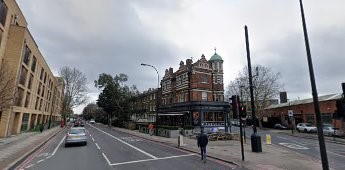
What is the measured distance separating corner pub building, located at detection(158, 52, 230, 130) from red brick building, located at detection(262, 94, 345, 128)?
49.7 feet

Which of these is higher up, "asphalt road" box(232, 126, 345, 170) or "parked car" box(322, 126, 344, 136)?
"parked car" box(322, 126, 344, 136)

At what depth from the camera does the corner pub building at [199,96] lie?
39.0 metres

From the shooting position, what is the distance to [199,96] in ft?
137

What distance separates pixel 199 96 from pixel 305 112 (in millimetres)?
20458

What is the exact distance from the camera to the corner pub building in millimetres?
39000

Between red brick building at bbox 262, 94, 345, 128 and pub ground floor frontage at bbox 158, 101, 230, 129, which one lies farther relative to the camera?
pub ground floor frontage at bbox 158, 101, 230, 129

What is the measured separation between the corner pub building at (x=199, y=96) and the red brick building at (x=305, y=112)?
49.7 ft

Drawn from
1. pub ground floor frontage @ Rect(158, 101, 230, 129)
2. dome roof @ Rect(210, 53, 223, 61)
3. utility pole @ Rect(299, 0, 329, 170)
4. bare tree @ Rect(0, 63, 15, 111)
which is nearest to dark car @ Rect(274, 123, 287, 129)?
pub ground floor frontage @ Rect(158, 101, 230, 129)

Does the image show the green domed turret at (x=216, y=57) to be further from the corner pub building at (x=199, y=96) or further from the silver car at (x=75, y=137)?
the silver car at (x=75, y=137)

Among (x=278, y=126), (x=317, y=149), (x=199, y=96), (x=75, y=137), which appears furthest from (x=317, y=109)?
(x=278, y=126)

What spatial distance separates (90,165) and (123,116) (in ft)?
157

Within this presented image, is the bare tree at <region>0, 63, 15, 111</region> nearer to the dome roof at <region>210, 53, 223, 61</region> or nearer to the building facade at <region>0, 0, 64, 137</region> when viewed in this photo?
the building facade at <region>0, 0, 64, 137</region>

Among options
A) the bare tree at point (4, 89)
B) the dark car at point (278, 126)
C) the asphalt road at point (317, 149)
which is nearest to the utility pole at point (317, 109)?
the asphalt road at point (317, 149)

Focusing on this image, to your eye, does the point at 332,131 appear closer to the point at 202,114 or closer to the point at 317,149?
the point at 317,149
